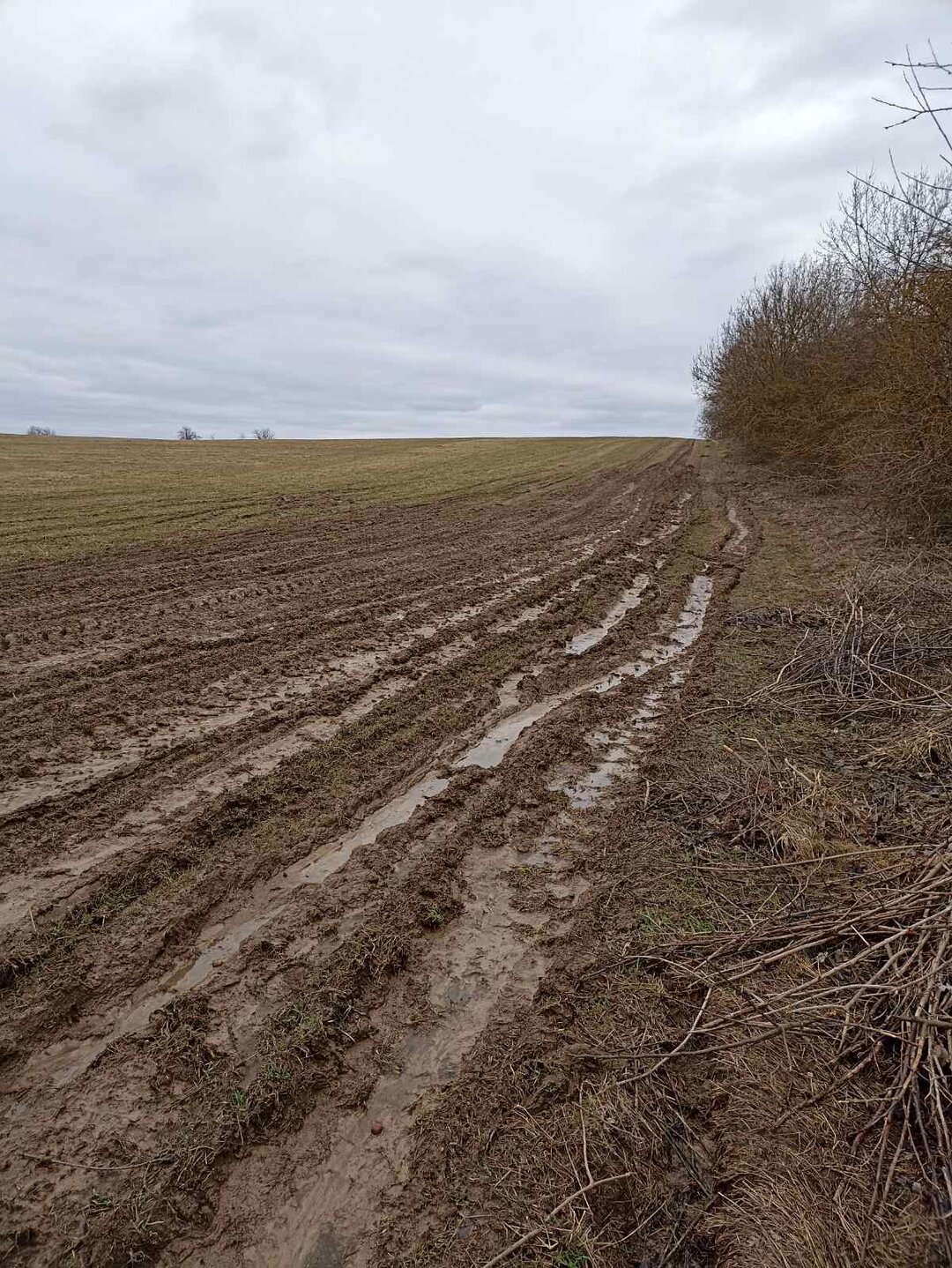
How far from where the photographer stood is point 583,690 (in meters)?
6.56

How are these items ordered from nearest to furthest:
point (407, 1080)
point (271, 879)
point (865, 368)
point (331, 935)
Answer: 1. point (407, 1080)
2. point (331, 935)
3. point (271, 879)
4. point (865, 368)

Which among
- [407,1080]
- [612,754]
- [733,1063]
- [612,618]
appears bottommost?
[407,1080]

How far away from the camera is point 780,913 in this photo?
3232 millimetres

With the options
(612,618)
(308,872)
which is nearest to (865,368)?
(612,618)

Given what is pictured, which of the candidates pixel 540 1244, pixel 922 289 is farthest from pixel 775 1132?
pixel 922 289

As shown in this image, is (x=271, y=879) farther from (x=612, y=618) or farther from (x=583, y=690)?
(x=612, y=618)

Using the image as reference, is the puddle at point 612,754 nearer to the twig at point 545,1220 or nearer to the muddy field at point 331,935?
the muddy field at point 331,935

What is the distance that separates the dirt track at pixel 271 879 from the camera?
2.31m

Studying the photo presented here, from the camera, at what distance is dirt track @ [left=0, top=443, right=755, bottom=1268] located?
2307 millimetres

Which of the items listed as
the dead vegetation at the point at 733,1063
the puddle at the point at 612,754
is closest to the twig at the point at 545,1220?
the dead vegetation at the point at 733,1063

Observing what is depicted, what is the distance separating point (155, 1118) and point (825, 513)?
18.5 meters

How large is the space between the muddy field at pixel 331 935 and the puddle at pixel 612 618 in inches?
6.9

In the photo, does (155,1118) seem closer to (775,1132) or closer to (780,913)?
(775,1132)

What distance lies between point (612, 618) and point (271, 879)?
20.5ft
